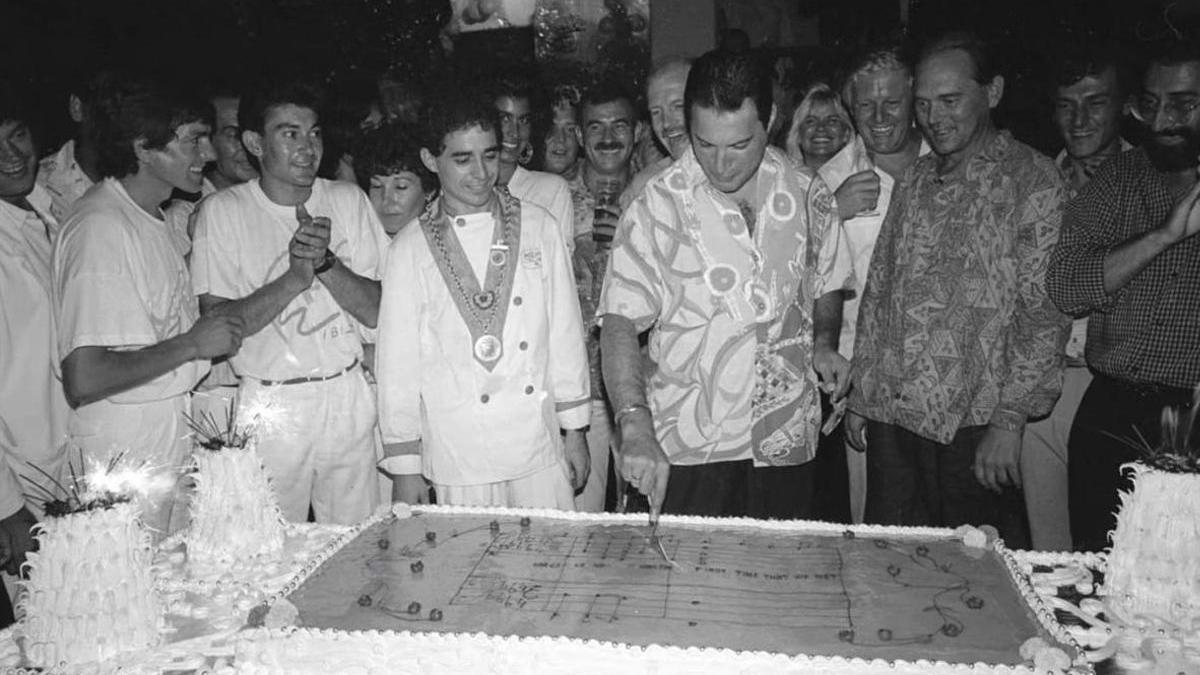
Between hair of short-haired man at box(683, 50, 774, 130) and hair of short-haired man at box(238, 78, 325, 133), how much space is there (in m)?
1.60

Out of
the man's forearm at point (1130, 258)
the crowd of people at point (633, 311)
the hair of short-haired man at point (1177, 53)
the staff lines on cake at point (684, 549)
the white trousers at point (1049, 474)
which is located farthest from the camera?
the white trousers at point (1049, 474)

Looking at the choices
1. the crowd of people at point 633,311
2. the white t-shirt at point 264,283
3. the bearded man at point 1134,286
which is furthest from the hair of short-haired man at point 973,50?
the white t-shirt at point 264,283

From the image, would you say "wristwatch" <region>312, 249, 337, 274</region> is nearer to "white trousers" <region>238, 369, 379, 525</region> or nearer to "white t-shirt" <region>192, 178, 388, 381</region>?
"white t-shirt" <region>192, 178, 388, 381</region>

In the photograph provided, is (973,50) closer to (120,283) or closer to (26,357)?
(120,283)

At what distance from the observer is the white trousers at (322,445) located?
11.7ft

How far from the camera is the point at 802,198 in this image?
313 centimetres

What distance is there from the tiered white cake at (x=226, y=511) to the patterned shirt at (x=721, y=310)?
124 cm

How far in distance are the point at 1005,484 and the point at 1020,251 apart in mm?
821

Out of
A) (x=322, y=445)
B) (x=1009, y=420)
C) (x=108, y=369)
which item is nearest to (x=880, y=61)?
(x=1009, y=420)

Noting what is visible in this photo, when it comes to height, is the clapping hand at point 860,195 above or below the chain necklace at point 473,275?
above

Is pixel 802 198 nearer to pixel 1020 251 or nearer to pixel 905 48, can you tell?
pixel 1020 251

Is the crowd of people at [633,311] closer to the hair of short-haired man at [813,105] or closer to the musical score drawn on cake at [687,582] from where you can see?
the musical score drawn on cake at [687,582]

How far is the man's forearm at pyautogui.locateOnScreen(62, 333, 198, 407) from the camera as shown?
3049mm

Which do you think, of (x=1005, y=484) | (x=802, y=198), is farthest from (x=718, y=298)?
(x=1005, y=484)
